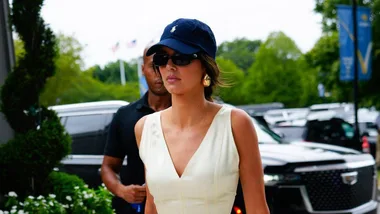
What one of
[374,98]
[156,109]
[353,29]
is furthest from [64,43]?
[156,109]

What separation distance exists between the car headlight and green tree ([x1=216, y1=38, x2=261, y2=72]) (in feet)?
329

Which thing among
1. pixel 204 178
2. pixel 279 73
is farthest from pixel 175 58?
pixel 279 73

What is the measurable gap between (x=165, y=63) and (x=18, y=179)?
3.07 m

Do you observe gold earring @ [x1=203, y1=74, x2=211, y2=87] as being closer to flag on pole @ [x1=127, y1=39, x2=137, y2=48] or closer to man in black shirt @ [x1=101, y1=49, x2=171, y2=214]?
man in black shirt @ [x1=101, y1=49, x2=171, y2=214]

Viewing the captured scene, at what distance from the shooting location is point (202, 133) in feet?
7.90

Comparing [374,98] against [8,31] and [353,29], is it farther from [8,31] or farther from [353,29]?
[8,31]

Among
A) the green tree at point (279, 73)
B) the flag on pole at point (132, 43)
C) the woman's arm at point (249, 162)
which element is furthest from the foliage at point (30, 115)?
the green tree at point (279, 73)

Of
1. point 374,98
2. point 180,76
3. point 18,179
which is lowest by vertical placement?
point 374,98

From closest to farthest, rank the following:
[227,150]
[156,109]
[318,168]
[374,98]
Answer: [227,150], [156,109], [318,168], [374,98]

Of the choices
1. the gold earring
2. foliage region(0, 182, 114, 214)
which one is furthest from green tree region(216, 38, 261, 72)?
the gold earring

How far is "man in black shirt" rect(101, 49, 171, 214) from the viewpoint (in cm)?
393

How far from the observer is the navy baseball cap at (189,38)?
94.4 inches

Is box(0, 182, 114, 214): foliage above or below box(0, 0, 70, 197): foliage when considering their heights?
below

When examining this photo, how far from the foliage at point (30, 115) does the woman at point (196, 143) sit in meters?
2.72
